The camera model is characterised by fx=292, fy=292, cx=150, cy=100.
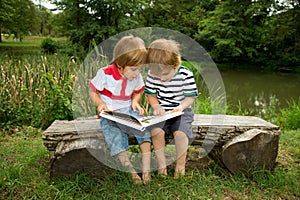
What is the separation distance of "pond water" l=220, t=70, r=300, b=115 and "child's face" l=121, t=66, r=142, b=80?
4.97 meters

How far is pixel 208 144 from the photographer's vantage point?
2359 millimetres

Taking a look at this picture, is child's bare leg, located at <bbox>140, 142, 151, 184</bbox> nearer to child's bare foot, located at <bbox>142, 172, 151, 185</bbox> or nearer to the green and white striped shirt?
child's bare foot, located at <bbox>142, 172, 151, 185</bbox>

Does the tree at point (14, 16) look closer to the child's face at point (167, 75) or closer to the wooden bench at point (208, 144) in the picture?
the wooden bench at point (208, 144)

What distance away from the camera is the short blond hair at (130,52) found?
1.91m

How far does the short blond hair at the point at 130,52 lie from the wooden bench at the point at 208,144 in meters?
0.58

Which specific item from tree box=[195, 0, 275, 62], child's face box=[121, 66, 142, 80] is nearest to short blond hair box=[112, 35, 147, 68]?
child's face box=[121, 66, 142, 80]

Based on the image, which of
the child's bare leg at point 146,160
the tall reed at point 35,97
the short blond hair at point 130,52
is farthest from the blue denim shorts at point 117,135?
the tall reed at point 35,97

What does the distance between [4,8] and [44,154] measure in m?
13.3

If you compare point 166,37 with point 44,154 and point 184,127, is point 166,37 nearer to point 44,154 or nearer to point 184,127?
point 184,127

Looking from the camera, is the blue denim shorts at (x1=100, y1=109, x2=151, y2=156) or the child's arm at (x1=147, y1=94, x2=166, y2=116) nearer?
the blue denim shorts at (x1=100, y1=109, x2=151, y2=156)

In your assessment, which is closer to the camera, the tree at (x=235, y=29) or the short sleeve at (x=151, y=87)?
the short sleeve at (x=151, y=87)

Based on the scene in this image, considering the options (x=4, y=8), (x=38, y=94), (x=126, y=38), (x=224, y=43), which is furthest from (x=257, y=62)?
(x=126, y=38)

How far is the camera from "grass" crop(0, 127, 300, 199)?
1.98 m

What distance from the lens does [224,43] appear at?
1480 cm
